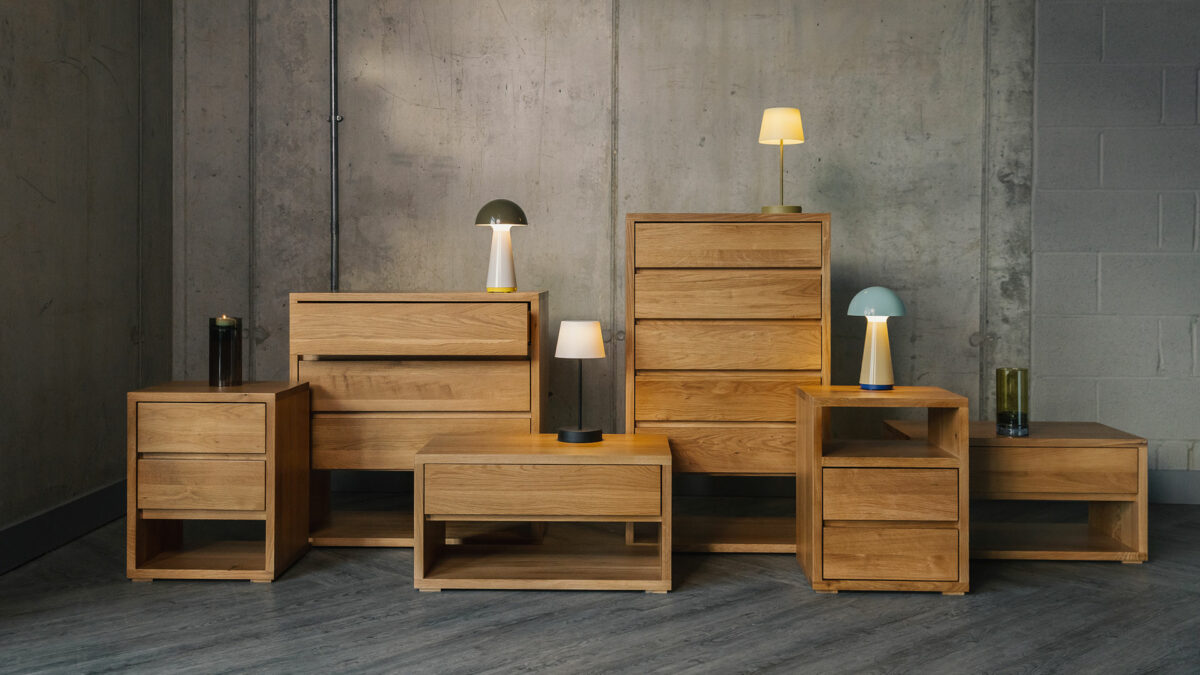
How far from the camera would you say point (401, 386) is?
3.56 m

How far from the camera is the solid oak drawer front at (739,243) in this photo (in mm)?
3502

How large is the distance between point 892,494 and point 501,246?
171 cm

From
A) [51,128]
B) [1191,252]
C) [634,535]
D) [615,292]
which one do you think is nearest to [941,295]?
[1191,252]

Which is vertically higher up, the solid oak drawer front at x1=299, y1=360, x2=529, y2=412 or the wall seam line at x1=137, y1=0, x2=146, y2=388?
the wall seam line at x1=137, y1=0, x2=146, y2=388

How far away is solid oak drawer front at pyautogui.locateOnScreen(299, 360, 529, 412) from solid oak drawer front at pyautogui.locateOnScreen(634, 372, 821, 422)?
0.48 meters

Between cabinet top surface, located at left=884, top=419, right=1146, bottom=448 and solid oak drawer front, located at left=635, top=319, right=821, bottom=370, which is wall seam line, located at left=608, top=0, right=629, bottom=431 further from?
cabinet top surface, located at left=884, top=419, right=1146, bottom=448

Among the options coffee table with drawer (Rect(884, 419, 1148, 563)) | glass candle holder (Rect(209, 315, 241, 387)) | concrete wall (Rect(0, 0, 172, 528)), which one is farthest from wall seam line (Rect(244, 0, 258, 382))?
coffee table with drawer (Rect(884, 419, 1148, 563))

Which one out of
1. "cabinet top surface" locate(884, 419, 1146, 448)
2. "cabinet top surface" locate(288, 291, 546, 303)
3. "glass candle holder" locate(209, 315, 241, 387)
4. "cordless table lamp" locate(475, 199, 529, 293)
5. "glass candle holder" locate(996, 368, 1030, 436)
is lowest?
"cabinet top surface" locate(884, 419, 1146, 448)

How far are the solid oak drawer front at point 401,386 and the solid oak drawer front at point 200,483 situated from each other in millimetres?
500

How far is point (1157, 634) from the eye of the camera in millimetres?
2656

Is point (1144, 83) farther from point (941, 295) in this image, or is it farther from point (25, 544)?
point (25, 544)

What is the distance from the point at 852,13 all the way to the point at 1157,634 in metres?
2.90

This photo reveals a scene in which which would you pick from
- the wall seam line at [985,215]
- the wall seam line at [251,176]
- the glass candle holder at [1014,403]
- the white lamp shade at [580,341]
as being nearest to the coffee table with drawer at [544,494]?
the white lamp shade at [580,341]

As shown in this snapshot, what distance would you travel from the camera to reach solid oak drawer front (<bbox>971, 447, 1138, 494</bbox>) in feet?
11.1
